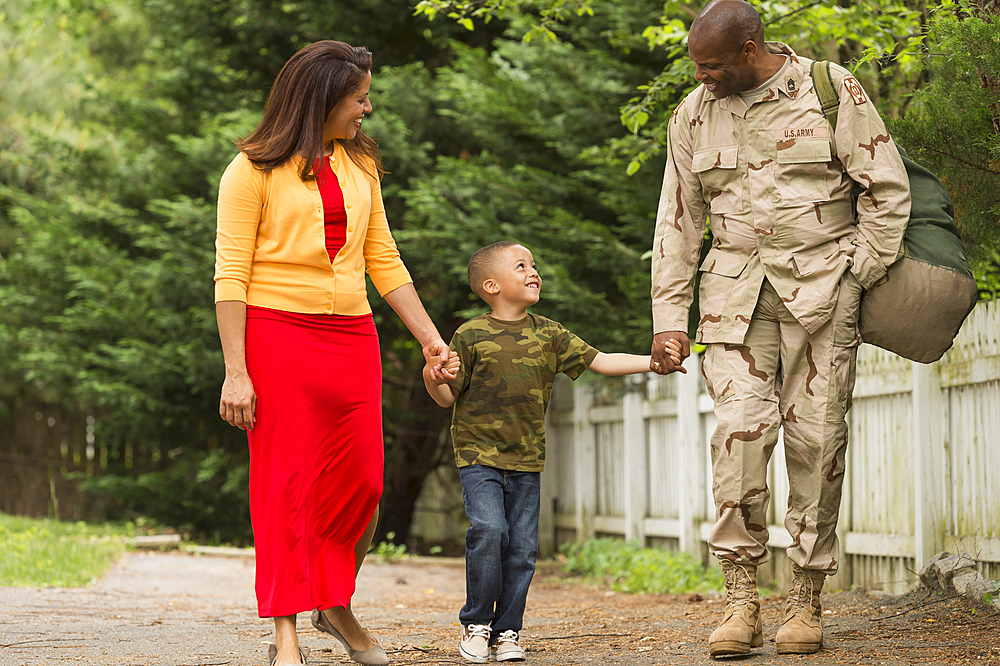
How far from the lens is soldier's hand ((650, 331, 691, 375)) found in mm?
3783

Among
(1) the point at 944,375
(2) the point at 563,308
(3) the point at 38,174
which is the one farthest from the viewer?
(3) the point at 38,174

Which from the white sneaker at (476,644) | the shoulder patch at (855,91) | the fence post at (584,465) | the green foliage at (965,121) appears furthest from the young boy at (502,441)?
the fence post at (584,465)

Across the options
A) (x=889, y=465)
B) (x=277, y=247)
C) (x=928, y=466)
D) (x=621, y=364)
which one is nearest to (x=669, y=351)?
(x=621, y=364)

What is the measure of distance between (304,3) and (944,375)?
799 cm

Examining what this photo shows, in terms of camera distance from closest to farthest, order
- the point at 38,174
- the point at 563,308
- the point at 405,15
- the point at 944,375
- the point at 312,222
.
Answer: the point at 312,222
the point at 944,375
the point at 563,308
the point at 405,15
the point at 38,174

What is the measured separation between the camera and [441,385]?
382cm

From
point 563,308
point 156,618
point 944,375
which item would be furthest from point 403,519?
point 944,375

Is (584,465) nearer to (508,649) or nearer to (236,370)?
(508,649)

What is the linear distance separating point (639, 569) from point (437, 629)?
2.85m

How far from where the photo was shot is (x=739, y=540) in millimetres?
3686

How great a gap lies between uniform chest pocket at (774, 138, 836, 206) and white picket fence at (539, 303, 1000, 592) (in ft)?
5.73

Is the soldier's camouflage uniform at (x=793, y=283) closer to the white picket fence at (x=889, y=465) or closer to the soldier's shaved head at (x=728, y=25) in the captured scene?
the soldier's shaved head at (x=728, y=25)

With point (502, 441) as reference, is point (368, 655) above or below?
below

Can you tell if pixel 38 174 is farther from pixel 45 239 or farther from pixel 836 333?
pixel 836 333
